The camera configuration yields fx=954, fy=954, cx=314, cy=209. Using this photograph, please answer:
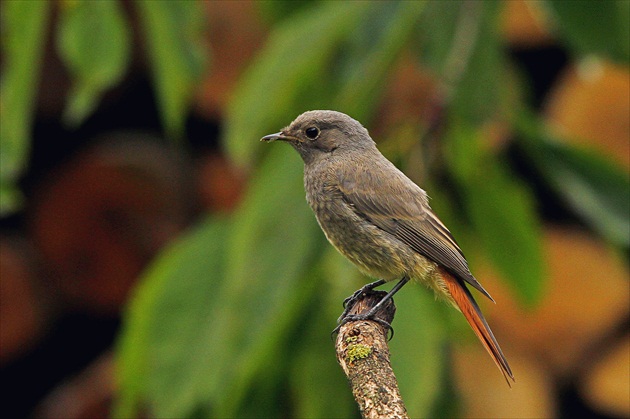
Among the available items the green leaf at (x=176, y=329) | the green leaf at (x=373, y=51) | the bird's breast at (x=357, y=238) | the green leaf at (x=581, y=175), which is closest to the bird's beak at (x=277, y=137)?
the bird's breast at (x=357, y=238)

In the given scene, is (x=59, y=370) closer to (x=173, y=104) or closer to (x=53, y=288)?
(x=53, y=288)

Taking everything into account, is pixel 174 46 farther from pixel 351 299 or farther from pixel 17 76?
pixel 351 299

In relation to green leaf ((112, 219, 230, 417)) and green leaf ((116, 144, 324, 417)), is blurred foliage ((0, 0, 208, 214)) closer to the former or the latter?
green leaf ((116, 144, 324, 417))

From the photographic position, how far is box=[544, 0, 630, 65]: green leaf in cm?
326

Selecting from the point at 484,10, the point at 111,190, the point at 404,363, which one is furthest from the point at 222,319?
the point at 111,190

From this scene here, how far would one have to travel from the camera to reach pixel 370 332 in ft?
7.62

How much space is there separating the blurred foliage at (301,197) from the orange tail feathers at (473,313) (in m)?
0.14

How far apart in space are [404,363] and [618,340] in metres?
2.62

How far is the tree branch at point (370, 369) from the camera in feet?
6.27

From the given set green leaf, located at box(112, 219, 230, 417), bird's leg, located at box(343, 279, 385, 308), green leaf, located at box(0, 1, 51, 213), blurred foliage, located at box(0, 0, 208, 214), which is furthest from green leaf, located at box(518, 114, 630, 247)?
green leaf, located at box(0, 1, 51, 213)

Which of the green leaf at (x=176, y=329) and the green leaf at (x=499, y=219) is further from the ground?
the green leaf at (x=499, y=219)

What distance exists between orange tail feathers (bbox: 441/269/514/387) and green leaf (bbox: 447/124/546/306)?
0.56m

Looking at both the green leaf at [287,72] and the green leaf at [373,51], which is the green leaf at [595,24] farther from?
the green leaf at [287,72]

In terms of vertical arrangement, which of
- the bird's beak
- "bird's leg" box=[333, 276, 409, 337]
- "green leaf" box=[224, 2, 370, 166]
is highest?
"green leaf" box=[224, 2, 370, 166]
